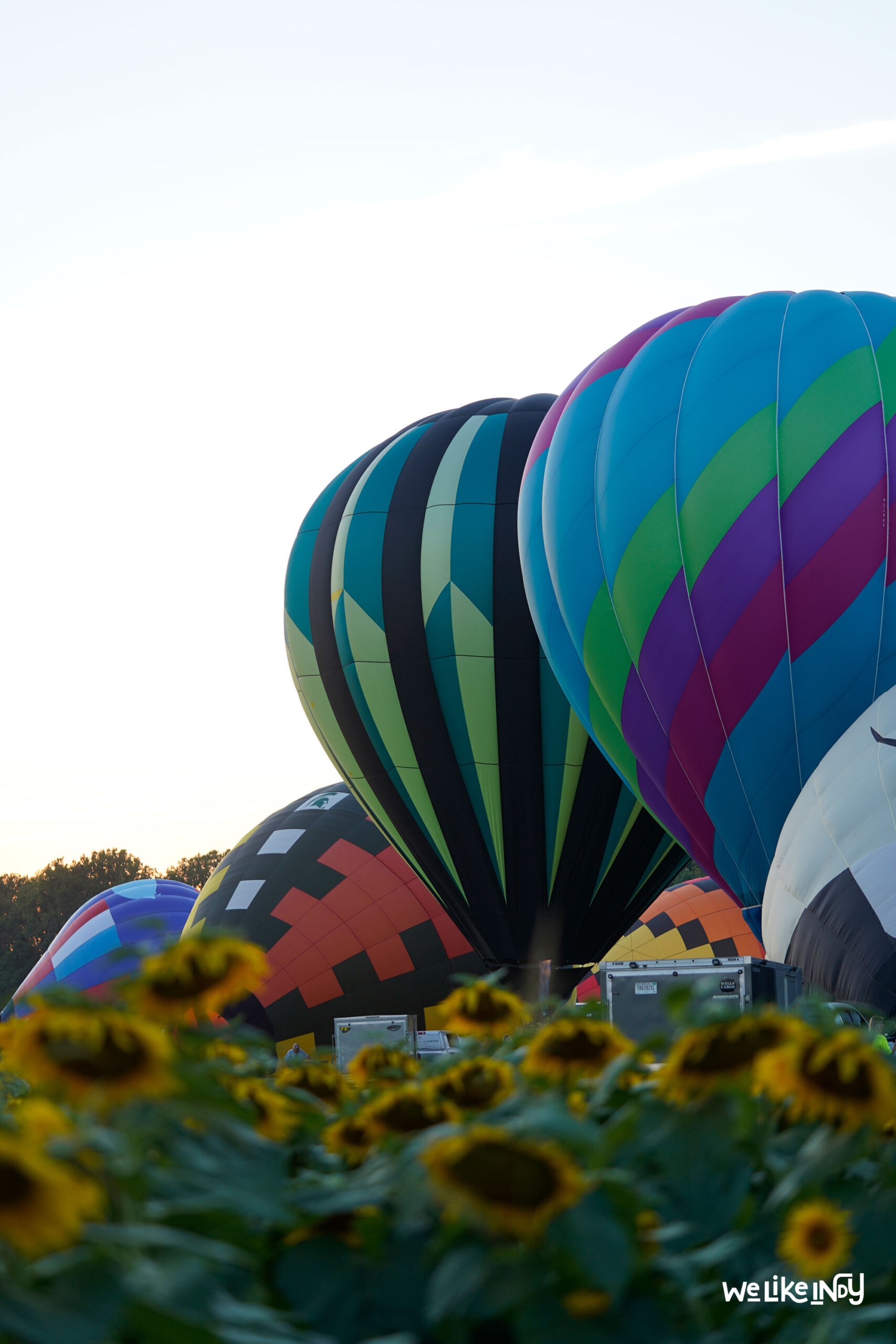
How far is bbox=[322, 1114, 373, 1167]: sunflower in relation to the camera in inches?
72.2

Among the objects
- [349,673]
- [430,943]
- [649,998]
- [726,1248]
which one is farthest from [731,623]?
[726,1248]

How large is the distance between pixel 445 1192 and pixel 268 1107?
629 mm

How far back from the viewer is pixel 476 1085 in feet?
6.20

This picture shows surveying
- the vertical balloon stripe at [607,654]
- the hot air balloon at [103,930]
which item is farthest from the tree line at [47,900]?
the vertical balloon stripe at [607,654]

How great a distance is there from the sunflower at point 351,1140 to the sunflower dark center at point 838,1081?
2.12 feet

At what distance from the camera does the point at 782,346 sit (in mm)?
12328

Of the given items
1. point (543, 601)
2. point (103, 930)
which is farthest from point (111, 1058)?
point (103, 930)

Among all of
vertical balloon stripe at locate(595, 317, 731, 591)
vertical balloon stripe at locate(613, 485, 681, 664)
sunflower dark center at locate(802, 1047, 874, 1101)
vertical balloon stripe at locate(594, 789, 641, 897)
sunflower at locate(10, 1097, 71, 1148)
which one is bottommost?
vertical balloon stripe at locate(594, 789, 641, 897)

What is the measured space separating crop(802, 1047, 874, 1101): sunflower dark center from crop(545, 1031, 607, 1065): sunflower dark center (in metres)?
0.45

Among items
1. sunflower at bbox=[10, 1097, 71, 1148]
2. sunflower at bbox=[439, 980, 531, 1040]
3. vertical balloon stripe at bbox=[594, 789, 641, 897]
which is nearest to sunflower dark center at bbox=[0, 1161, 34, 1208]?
sunflower at bbox=[10, 1097, 71, 1148]

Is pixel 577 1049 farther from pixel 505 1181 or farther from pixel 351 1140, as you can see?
pixel 505 1181

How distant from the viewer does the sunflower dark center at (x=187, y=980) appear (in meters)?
1.68

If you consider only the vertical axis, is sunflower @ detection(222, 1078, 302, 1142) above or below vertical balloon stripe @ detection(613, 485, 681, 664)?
below

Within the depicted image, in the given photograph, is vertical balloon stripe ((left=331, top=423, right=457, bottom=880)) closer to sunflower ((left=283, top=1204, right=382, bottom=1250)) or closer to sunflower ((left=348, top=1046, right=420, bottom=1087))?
sunflower ((left=348, top=1046, right=420, bottom=1087))
